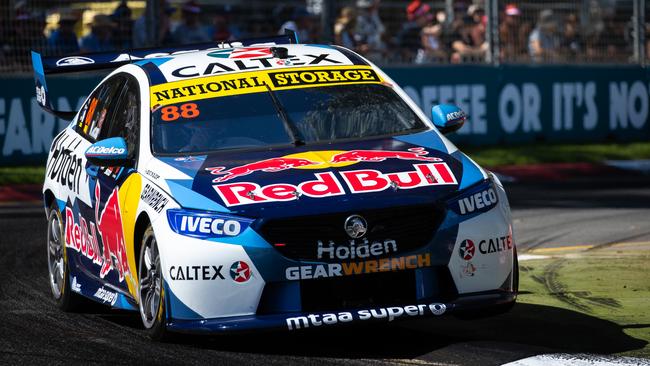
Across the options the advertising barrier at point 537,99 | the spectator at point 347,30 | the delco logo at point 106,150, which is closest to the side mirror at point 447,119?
the delco logo at point 106,150

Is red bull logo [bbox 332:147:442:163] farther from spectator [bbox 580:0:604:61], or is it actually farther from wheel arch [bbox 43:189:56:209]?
spectator [bbox 580:0:604:61]

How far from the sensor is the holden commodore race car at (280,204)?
6.86 metres

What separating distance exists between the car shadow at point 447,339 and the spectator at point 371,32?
1153 cm

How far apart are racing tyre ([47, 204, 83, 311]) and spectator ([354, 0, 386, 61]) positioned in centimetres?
1022

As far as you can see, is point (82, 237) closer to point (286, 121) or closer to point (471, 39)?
point (286, 121)

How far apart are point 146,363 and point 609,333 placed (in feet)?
7.88

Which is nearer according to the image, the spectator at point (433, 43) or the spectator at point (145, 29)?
the spectator at point (145, 29)

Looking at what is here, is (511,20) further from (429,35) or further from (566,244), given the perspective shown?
(566,244)

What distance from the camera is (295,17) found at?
18.9 meters

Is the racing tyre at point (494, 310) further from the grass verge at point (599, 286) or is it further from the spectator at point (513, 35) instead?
the spectator at point (513, 35)

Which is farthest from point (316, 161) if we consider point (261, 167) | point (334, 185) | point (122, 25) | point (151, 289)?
point (122, 25)

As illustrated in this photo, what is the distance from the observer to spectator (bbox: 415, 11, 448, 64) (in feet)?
64.4

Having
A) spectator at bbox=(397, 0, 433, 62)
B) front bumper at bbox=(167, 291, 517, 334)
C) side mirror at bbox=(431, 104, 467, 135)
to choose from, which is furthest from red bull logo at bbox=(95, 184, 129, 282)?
spectator at bbox=(397, 0, 433, 62)

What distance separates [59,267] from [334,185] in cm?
294
